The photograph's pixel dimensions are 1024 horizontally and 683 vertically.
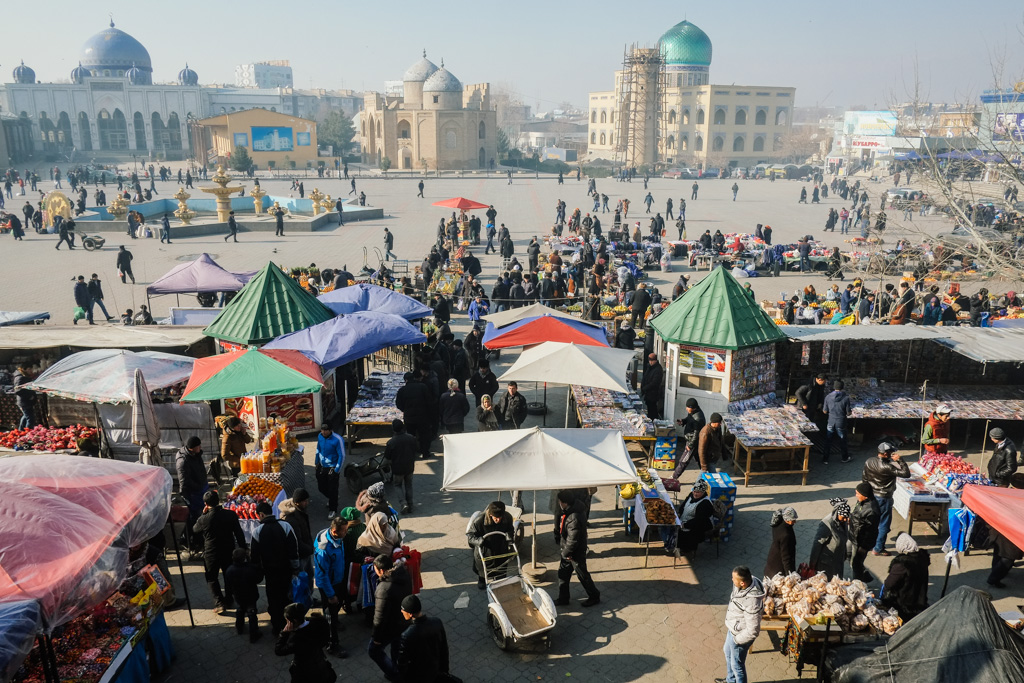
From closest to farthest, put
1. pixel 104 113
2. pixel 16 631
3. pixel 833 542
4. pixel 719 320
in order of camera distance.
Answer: pixel 16 631 < pixel 833 542 < pixel 719 320 < pixel 104 113

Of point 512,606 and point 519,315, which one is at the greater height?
point 519,315

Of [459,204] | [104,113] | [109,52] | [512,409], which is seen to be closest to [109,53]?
[109,52]

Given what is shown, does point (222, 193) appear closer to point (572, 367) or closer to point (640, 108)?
point (572, 367)

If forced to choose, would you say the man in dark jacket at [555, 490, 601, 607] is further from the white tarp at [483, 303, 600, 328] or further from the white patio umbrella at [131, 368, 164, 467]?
the white tarp at [483, 303, 600, 328]

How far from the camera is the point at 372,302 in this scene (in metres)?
13.3

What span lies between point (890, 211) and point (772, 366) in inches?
1270

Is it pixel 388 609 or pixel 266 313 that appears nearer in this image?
pixel 388 609

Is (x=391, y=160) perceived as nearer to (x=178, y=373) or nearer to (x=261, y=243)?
(x=261, y=243)

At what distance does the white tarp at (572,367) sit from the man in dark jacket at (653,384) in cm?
73

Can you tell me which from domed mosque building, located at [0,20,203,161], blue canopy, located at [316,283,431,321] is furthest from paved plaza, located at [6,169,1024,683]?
domed mosque building, located at [0,20,203,161]

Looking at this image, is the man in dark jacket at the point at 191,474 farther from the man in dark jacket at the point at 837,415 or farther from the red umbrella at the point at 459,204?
the red umbrella at the point at 459,204

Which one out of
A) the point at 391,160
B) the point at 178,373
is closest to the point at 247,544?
the point at 178,373

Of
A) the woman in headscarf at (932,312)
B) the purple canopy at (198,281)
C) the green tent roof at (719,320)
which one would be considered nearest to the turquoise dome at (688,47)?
the woman in headscarf at (932,312)

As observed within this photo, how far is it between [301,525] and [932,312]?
569 inches
